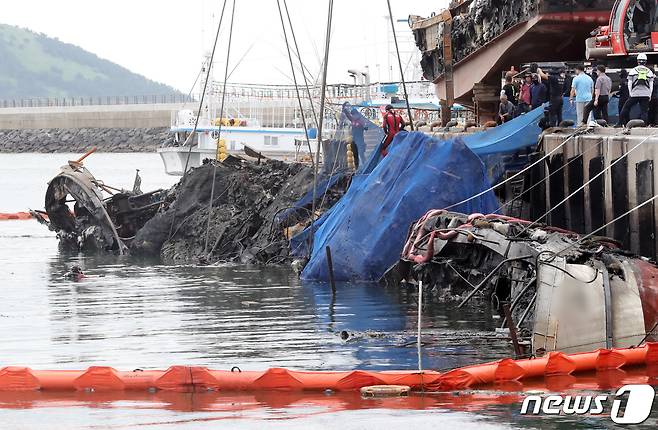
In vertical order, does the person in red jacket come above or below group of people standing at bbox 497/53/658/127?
below

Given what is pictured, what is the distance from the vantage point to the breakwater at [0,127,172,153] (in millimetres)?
123875

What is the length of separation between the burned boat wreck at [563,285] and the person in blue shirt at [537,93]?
7.76 metres

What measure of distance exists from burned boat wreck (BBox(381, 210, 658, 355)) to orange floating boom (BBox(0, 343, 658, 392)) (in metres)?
0.45

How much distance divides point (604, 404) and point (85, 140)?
378 feet

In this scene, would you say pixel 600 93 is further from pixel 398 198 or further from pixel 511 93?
pixel 511 93

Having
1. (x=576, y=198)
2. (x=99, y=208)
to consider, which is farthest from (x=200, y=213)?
(x=576, y=198)

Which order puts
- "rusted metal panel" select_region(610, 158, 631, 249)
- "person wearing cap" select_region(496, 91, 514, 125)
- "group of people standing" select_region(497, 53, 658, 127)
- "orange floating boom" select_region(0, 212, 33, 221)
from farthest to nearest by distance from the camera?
"orange floating boom" select_region(0, 212, 33, 221)
"person wearing cap" select_region(496, 91, 514, 125)
"group of people standing" select_region(497, 53, 658, 127)
"rusted metal panel" select_region(610, 158, 631, 249)

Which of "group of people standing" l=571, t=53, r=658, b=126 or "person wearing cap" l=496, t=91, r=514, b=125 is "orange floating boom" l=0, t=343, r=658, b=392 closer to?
"group of people standing" l=571, t=53, r=658, b=126

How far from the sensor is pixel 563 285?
50.6ft

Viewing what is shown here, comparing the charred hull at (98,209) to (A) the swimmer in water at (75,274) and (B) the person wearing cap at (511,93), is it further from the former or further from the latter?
(B) the person wearing cap at (511,93)

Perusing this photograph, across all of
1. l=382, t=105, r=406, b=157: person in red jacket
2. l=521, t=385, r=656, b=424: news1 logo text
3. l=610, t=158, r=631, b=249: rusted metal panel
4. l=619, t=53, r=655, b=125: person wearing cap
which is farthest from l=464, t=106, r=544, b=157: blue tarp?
l=521, t=385, r=656, b=424: news1 logo text

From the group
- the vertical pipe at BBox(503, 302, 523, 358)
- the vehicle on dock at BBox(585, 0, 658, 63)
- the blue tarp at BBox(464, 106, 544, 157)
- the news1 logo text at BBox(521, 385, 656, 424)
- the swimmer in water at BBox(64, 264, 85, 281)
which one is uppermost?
the vehicle on dock at BBox(585, 0, 658, 63)

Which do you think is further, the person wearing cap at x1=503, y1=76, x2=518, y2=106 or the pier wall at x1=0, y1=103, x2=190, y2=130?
the pier wall at x1=0, y1=103, x2=190, y2=130

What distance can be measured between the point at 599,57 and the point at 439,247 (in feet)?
38.2
